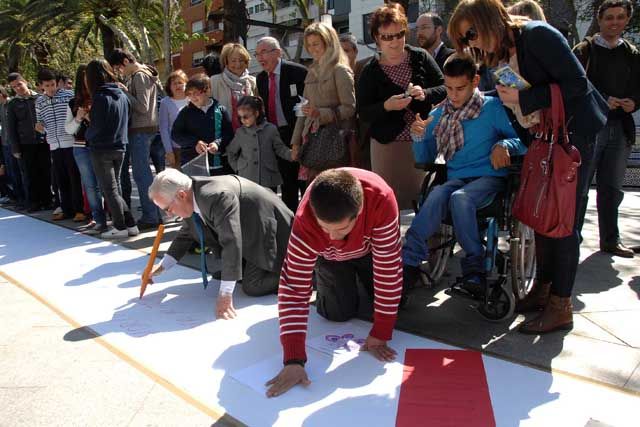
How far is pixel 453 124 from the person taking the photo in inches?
112

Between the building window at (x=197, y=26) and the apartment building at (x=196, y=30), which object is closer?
the apartment building at (x=196, y=30)

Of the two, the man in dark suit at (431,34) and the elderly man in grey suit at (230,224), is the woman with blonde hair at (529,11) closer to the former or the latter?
the man in dark suit at (431,34)

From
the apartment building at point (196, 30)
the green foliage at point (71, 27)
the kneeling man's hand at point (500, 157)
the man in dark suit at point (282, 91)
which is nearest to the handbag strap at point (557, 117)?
the kneeling man's hand at point (500, 157)

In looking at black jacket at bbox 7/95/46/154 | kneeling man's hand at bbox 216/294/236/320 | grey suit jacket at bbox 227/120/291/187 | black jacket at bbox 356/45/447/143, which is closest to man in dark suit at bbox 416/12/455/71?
black jacket at bbox 356/45/447/143

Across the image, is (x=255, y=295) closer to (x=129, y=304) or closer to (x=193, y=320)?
(x=193, y=320)

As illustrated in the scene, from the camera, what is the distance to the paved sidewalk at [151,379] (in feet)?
Result: 6.47

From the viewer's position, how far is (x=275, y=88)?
431cm

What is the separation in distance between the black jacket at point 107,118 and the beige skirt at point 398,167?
2.51m

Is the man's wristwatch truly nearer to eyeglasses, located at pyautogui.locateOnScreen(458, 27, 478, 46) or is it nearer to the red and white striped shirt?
the red and white striped shirt

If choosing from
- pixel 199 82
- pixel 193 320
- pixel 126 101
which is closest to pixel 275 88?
pixel 199 82

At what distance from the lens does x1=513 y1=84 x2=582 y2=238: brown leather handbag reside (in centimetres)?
227

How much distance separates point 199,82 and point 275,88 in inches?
24.8

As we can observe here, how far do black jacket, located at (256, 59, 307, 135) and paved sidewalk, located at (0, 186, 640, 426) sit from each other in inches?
78.2

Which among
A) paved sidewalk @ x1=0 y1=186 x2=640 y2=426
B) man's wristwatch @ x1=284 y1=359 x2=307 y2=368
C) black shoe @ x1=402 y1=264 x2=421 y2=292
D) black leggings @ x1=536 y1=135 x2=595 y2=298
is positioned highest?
black leggings @ x1=536 y1=135 x2=595 y2=298
